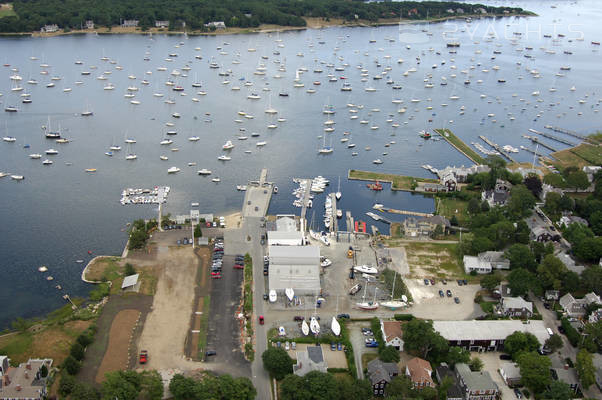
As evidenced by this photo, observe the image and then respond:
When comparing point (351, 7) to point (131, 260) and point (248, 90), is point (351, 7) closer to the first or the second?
point (248, 90)

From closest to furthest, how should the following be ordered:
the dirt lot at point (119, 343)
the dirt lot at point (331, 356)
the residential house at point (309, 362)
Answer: the residential house at point (309, 362)
the dirt lot at point (119, 343)
the dirt lot at point (331, 356)

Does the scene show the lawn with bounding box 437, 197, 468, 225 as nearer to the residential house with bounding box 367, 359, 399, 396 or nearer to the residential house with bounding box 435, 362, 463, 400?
the residential house with bounding box 435, 362, 463, 400

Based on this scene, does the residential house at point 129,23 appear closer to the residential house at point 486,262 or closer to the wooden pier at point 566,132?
the wooden pier at point 566,132

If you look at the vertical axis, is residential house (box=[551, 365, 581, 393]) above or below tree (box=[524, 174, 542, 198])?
below

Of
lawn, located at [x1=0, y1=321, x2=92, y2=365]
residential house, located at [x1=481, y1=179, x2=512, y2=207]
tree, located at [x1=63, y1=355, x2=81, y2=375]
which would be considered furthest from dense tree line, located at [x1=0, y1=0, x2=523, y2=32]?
tree, located at [x1=63, y1=355, x2=81, y2=375]

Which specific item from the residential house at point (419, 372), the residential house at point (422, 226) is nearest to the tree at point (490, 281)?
the residential house at point (422, 226)

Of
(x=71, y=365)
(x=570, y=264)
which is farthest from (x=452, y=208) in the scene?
(x=71, y=365)

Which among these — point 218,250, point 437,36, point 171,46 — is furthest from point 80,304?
point 437,36
